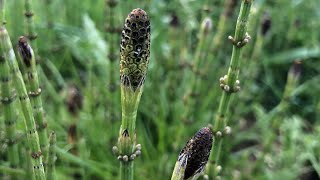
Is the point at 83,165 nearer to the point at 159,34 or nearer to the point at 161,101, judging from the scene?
the point at 161,101

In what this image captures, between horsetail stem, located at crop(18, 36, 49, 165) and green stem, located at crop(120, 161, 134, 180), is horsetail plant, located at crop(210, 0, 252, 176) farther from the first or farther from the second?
horsetail stem, located at crop(18, 36, 49, 165)

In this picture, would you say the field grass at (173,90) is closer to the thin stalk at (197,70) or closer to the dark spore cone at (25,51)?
the thin stalk at (197,70)

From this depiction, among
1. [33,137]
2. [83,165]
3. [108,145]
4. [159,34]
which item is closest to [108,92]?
[108,145]

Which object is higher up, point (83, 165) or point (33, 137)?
point (33, 137)

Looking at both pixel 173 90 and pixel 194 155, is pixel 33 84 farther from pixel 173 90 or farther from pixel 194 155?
pixel 173 90

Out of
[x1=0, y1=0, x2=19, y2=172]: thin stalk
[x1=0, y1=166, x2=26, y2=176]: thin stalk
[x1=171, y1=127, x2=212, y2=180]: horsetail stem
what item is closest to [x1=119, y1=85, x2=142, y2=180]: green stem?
[x1=171, y1=127, x2=212, y2=180]: horsetail stem

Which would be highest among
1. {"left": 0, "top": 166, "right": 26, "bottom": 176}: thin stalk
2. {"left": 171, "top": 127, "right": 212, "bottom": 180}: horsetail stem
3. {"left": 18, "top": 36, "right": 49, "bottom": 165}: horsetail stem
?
{"left": 18, "top": 36, "right": 49, "bottom": 165}: horsetail stem
